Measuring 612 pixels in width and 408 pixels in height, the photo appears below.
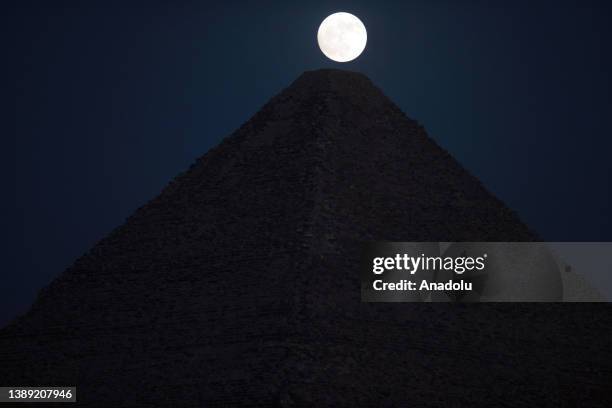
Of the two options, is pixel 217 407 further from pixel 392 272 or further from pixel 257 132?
pixel 257 132

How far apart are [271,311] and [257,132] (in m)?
11.2

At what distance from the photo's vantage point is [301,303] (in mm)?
51188

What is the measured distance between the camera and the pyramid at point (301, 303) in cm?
5025

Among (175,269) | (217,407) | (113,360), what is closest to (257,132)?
(175,269)

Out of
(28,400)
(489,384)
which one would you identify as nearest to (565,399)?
(489,384)

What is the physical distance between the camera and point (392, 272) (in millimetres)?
54562

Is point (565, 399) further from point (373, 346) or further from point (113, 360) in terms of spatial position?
point (113, 360)

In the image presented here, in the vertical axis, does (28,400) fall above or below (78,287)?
below

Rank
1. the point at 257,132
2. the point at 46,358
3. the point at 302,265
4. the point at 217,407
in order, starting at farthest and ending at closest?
the point at 257,132 < the point at 46,358 < the point at 302,265 < the point at 217,407

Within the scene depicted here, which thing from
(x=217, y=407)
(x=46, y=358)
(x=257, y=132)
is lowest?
(x=217, y=407)

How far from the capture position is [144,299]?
5591 cm

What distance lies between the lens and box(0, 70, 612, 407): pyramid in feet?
165

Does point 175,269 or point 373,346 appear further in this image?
point 175,269

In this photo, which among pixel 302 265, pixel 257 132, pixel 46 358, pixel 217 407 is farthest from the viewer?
pixel 257 132
